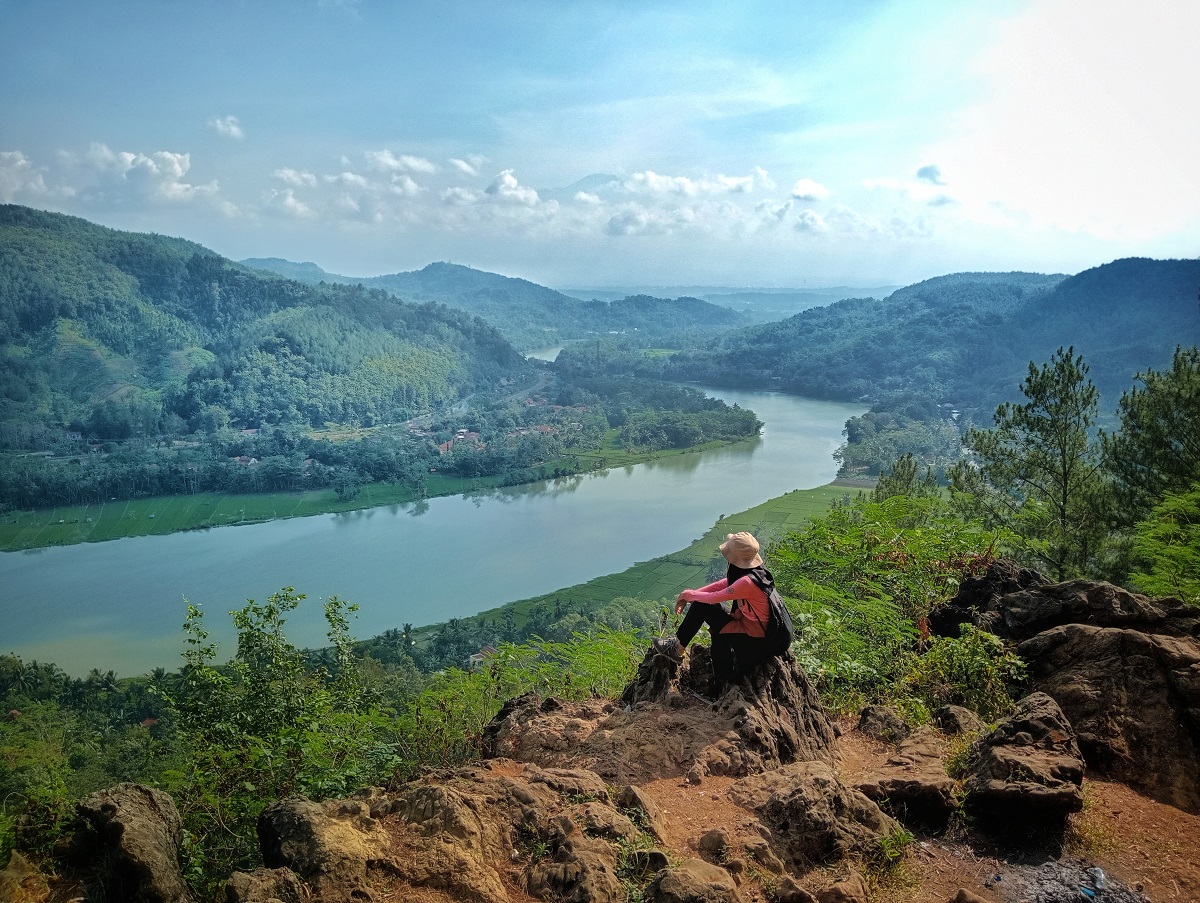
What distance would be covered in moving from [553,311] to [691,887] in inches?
6424

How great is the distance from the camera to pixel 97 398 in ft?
217

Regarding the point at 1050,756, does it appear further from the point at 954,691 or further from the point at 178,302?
the point at 178,302

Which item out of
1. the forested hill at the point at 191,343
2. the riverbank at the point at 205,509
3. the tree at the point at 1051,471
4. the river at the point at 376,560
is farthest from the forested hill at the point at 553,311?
the tree at the point at 1051,471

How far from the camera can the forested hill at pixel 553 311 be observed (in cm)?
14510

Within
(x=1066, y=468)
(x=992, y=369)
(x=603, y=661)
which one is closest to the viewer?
(x=603, y=661)

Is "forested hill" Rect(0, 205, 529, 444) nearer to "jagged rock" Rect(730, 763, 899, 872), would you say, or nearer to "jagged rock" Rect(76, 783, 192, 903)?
"jagged rock" Rect(76, 783, 192, 903)

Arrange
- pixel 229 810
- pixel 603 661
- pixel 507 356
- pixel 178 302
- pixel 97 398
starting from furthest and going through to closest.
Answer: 1. pixel 507 356
2. pixel 178 302
3. pixel 97 398
4. pixel 603 661
5. pixel 229 810

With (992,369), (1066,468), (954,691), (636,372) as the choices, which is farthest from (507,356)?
(954,691)

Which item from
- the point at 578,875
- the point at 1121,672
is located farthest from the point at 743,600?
the point at 1121,672

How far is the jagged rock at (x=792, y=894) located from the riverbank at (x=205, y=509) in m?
48.2

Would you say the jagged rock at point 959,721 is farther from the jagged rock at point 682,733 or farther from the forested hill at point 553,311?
the forested hill at point 553,311

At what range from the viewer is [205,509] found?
1871 inches

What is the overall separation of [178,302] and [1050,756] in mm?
101749

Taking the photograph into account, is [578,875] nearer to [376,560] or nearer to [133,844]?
[133,844]
